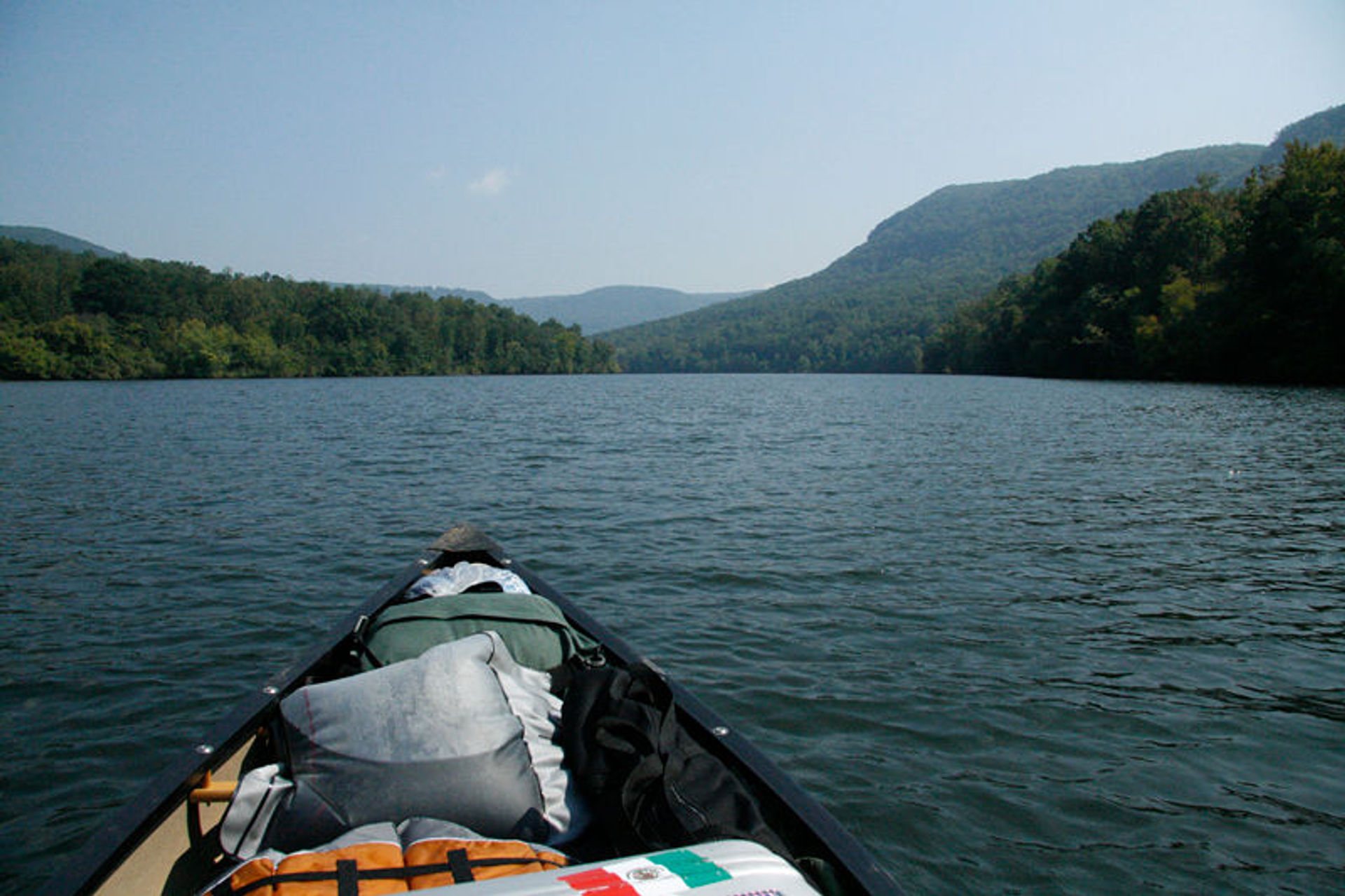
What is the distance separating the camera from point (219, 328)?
3711 inches

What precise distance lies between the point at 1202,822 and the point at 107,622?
9450mm

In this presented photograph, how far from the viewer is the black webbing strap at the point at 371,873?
2416mm

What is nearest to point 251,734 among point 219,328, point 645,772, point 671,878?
point 645,772

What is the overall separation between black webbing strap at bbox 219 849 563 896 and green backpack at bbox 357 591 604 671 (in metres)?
1.65

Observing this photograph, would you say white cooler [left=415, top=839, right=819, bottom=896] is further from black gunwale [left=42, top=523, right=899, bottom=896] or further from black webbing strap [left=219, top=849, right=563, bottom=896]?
black gunwale [left=42, top=523, right=899, bottom=896]

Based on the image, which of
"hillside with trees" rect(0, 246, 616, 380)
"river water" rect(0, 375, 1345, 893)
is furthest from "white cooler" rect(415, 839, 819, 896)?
"hillside with trees" rect(0, 246, 616, 380)

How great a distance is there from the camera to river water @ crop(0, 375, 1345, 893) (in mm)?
4605

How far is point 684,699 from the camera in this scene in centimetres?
411

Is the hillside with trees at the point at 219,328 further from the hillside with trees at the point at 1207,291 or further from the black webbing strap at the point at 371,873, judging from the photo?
the black webbing strap at the point at 371,873

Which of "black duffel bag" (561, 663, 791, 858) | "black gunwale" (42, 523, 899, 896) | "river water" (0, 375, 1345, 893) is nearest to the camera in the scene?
"black gunwale" (42, 523, 899, 896)

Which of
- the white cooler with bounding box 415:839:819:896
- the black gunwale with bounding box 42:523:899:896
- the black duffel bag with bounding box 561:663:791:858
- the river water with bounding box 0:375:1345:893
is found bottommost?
the river water with bounding box 0:375:1345:893

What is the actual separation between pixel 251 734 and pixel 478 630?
1.18 meters

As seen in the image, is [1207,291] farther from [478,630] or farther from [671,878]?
[671,878]

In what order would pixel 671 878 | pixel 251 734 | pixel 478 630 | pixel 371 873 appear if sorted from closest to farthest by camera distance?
pixel 671 878 → pixel 371 873 → pixel 251 734 → pixel 478 630
